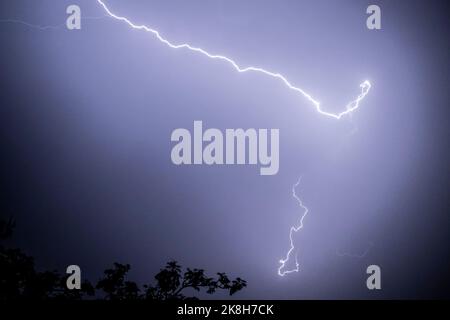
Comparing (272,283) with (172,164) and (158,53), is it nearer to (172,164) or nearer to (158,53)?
(172,164)

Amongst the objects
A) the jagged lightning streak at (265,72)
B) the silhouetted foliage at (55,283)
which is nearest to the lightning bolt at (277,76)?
the jagged lightning streak at (265,72)

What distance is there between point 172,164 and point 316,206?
38.0 inches

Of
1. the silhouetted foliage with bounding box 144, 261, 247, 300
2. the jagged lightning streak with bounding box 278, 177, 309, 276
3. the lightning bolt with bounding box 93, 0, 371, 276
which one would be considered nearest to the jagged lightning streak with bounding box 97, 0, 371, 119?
the lightning bolt with bounding box 93, 0, 371, 276

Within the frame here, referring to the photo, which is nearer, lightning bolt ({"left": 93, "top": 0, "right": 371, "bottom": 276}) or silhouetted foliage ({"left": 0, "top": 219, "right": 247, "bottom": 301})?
silhouetted foliage ({"left": 0, "top": 219, "right": 247, "bottom": 301})

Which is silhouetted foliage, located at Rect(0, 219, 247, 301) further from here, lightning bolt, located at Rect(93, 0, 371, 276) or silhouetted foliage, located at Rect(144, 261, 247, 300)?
lightning bolt, located at Rect(93, 0, 371, 276)

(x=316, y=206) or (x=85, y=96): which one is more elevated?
(x=85, y=96)

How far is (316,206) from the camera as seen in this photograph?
9.44 ft

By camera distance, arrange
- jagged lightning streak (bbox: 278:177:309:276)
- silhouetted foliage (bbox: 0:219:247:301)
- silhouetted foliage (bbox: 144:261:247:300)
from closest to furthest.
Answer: silhouetted foliage (bbox: 0:219:247:301) → silhouetted foliage (bbox: 144:261:247:300) → jagged lightning streak (bbox: 278:177:309:276)

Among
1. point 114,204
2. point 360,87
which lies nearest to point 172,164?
point 114,204

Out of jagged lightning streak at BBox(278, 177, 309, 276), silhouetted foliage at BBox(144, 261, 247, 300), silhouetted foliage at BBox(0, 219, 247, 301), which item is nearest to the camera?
silhouetted foliage at BBox(0, 219, 247, 301)

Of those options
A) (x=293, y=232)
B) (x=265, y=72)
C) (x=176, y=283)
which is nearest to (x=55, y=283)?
(x=176, y=283)

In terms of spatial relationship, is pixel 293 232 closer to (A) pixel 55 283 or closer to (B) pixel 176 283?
(B) pixel 176 283

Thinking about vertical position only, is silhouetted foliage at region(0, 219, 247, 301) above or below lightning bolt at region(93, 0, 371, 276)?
below
